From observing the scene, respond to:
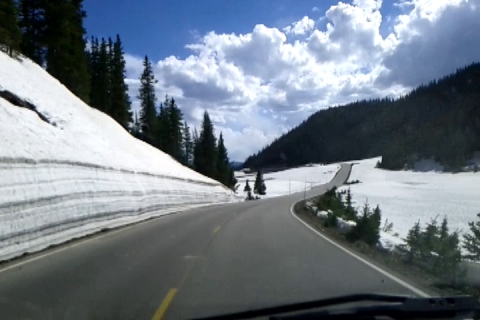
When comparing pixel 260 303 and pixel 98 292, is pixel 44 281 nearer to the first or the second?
pixel 98 292

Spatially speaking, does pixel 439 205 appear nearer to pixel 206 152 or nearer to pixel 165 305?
pixel 165 305

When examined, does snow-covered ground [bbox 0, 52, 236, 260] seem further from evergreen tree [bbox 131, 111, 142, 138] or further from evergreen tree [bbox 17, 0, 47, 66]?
evergreen tree [bbox 131, 111, 142, 138]

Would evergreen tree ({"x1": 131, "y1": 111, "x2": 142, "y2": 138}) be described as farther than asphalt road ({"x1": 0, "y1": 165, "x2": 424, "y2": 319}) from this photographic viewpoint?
Yes

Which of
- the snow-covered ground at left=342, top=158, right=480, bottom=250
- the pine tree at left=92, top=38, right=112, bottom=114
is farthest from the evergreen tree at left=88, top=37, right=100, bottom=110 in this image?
the snow-covered ground at left=342, top=158, right=480, bottom=250

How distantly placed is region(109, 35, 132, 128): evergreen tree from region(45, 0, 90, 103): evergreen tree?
43.6ft

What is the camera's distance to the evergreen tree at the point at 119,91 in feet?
219

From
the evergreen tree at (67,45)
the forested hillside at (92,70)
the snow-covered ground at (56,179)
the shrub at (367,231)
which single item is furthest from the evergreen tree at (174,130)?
the shrub at (367,231)

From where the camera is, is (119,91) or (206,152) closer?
(119,91)

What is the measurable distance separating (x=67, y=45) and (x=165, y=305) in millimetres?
40835

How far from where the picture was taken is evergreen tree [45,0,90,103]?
139 feet

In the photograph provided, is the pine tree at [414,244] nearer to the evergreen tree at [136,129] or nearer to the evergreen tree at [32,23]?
the evergreen tree at [32,23]

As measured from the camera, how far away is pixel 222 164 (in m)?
101

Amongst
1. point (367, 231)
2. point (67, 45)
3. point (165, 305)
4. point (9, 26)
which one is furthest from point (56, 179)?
point (67, 45)

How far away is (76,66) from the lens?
4900 cm
